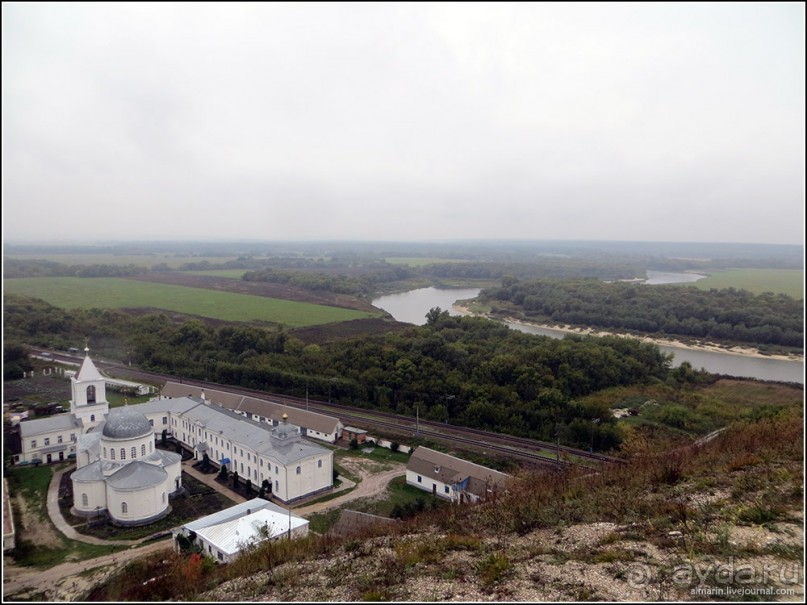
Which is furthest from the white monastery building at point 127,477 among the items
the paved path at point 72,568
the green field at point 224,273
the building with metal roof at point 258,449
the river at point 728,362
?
the green field at point 224,273

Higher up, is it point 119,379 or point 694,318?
point 694,318

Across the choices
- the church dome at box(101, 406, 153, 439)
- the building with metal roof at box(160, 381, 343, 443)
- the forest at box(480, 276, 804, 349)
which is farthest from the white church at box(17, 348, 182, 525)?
the forest at box(480, 276, 804, 349)

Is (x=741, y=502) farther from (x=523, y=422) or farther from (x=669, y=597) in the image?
(x=523, y=422)

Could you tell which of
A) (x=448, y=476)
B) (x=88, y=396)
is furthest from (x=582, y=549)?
(x=88, y=396)

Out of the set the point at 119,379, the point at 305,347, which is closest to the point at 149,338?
the point at 119,379

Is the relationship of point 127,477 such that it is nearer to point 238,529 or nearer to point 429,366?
point 238,529

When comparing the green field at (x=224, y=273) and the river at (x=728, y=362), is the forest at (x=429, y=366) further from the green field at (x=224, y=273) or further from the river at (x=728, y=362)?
the green field at (x=224, y=273)
